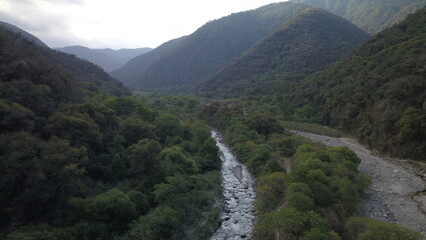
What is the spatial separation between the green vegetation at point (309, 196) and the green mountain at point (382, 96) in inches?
316

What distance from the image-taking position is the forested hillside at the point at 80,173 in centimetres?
1922

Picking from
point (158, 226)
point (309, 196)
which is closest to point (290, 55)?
point (309, 196)

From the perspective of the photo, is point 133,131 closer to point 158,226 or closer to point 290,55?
point 158,226

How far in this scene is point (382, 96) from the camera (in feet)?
144

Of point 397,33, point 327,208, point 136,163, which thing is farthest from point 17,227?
point 397,33

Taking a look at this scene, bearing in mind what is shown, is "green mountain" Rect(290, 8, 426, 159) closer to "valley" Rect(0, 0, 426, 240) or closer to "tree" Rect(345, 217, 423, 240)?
"valley" Rect(0, 0, 426, 240)

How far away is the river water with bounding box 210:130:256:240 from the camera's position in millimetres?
22312

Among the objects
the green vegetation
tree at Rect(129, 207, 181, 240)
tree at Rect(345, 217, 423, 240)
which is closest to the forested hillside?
tree at Rect(129, 207, 181, 240)

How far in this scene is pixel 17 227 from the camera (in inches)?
728

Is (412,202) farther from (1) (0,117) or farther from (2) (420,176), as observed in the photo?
(1) (0,117)

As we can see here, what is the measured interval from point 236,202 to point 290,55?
103598mm

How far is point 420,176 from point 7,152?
3928cm

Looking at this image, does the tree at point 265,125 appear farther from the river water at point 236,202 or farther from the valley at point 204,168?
the river water at point 236,202

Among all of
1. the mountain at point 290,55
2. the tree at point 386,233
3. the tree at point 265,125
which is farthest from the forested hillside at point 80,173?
the mountain at point 290,55
